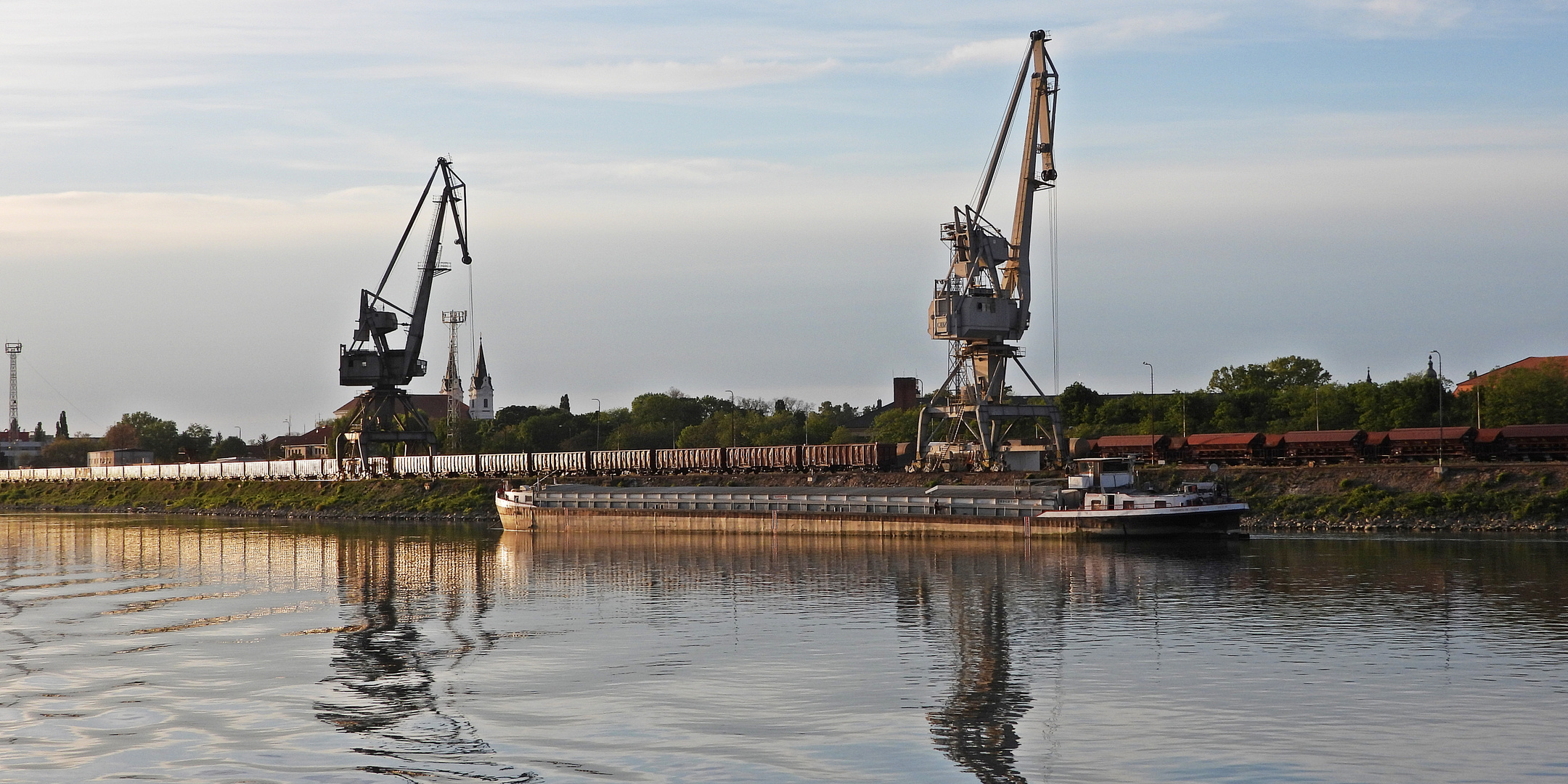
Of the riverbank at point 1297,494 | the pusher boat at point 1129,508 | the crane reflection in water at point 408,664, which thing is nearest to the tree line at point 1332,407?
the riverbank at point 1297,494

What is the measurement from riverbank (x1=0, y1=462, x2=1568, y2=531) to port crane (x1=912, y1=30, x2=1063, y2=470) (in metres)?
3.48

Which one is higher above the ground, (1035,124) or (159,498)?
(1035,124)

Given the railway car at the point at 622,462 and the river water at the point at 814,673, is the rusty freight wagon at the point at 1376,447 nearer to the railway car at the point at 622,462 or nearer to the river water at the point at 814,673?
the river water at the point at 814,673

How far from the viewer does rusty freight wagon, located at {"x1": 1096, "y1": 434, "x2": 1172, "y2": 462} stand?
90.9 m

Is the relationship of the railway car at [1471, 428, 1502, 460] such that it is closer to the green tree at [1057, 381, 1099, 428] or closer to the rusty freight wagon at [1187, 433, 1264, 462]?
the rusty freight wagon at [1187, 433, 1264, 462]

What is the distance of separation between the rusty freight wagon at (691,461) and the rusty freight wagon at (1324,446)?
40.8 meters

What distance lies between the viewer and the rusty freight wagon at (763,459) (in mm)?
102562

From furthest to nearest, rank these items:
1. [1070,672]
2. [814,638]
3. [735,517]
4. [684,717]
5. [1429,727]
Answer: [735,517], [814,638], [1070,672], [684,717], [1429,727]

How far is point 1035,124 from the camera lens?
8975cm

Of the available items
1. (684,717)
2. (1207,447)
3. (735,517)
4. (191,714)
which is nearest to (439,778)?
(684,717)

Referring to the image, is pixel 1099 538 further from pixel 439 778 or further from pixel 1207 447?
pixel 439 778

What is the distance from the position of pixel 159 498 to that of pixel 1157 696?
5312 inches

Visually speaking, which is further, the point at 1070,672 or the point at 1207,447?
the point at 1207,447

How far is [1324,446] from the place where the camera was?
8344 centimetres
